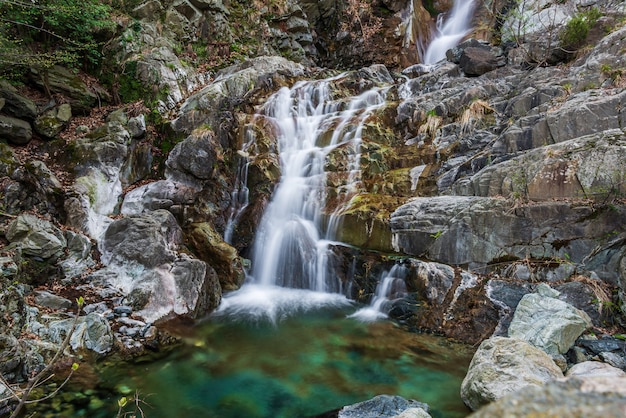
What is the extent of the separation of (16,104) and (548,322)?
1321 cm

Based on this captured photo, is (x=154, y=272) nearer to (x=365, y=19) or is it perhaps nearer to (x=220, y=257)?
(x=220, y=257)

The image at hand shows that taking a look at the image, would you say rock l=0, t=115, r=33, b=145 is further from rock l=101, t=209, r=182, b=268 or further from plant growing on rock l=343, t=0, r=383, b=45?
plant growing on rock l=343, t=0, r=383, b=45

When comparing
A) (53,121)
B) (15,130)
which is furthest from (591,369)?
(53,121)

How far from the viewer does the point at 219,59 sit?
1611 centimetres

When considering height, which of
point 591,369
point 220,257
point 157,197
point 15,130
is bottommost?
point 591,369

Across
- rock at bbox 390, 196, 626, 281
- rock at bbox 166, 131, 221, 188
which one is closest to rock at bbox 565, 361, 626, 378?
rock at bbox 390, 196, 626, 281

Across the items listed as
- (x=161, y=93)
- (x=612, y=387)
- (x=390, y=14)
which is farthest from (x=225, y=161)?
(x=390, y=14)

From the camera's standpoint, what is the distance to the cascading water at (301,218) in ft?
26.6

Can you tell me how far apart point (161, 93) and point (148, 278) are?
804cm

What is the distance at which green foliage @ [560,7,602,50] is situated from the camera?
1039 cm

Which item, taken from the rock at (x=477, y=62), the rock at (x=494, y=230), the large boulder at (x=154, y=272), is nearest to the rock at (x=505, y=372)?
the rock at (x=494, y=230)

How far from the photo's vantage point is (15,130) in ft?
29.5

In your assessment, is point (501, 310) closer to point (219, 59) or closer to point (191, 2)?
point (219, 59)

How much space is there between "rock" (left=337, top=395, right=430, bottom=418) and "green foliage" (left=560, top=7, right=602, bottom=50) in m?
12.2
